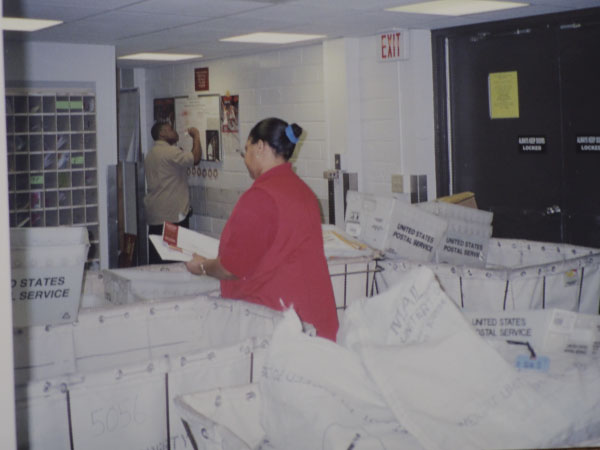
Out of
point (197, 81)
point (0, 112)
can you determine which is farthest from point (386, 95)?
point (0, 112)

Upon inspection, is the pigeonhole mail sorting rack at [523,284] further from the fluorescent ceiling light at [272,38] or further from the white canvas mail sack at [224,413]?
the fluorescent ceiling light at [272,38]

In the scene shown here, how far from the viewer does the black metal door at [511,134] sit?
4660 mm

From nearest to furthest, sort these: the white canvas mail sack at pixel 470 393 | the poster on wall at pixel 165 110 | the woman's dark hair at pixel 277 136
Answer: the white canvas mail sack at pixel 470 393 → the woman's dark hair at pixel 277 136 → the poster on wall at pixel 165 110

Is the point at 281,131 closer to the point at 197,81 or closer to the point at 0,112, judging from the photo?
the point at 0,112

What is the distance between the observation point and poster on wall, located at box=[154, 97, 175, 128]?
25.3 feet

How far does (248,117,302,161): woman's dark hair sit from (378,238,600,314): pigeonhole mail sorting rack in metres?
0.57

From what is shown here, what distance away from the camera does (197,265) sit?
8.54 ft

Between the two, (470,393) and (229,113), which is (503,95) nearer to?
(229,113)

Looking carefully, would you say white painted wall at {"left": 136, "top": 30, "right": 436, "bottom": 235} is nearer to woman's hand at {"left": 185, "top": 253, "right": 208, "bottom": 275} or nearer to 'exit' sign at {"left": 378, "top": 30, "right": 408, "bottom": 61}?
'exit' sign at {"left": 378, "top": 30, "right": 408, "bottom": 61}

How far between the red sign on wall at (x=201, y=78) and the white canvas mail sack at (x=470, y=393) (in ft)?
20.0

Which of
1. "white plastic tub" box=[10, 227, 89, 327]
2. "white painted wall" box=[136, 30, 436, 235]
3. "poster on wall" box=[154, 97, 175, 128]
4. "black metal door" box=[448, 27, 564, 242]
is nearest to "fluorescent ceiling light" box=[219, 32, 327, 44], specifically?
"white painted wall" box=[136, 30, 436, 235]

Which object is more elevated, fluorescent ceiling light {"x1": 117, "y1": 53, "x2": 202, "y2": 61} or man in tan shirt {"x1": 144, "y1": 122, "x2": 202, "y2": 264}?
fluorescent ceiling light {"x1": 117, "y1": 53, "x2": 202, "y2": 61}

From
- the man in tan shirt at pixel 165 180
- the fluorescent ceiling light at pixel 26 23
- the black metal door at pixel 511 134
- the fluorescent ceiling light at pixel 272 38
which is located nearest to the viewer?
the fluorescent ceiling light at pixel 26 23

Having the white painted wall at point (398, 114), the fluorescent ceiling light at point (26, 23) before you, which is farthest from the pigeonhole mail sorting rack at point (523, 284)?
the fluorescent ceiling light at point (26, 23)
